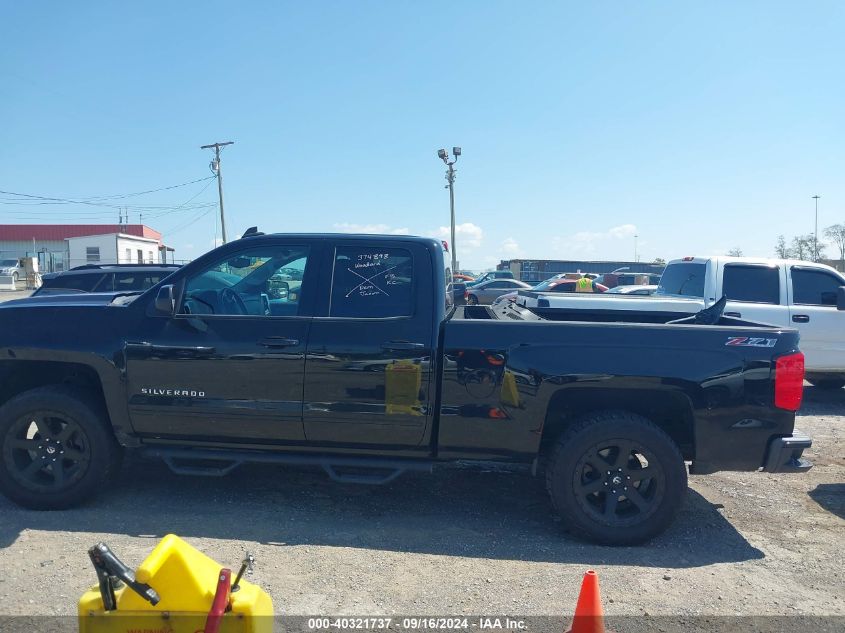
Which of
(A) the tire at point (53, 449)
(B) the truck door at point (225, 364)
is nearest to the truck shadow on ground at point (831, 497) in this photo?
(B) the truck door at point (225, 364)

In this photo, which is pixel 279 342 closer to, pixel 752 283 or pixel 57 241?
pixel 752 283

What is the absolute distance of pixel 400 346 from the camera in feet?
14.8

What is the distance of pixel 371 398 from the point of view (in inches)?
178

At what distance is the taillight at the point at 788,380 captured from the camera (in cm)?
435

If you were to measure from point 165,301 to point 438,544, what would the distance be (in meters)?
2.34

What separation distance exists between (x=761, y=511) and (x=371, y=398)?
308cm

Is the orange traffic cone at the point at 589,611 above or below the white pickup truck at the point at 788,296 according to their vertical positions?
below

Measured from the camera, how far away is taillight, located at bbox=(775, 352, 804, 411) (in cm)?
435

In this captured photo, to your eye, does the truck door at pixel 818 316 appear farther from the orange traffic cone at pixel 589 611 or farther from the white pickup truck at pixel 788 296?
the orange traffic cone at pixel 589 611

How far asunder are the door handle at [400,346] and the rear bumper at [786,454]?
2.29 metres

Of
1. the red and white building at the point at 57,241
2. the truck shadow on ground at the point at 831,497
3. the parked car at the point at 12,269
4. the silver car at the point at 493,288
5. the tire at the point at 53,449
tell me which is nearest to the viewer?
the tire at the point at 53,449

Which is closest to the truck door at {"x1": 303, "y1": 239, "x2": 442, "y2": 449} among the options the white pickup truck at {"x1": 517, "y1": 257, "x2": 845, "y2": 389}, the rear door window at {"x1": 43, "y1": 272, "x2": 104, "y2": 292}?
the white pickup truck at {"x1": 517, "y1": 257, "x2": 845, "y2": 389}

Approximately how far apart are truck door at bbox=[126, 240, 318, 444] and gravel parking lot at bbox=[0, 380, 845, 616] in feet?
2.17

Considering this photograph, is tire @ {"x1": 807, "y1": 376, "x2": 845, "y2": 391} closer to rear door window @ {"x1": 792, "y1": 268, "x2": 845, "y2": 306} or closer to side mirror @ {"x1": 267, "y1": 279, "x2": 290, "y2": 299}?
rear door window @ {"x1": 792, "y1": 268, "x2": 845, "y2": 306}
